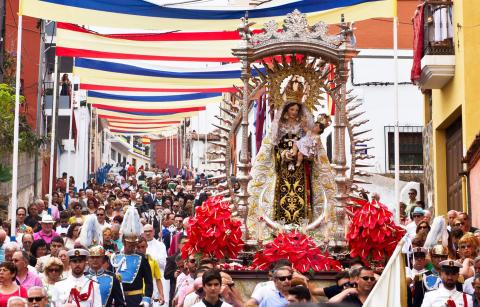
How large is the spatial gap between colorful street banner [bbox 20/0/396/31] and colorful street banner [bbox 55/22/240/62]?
8.47ft

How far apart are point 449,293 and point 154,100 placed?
2357 cm

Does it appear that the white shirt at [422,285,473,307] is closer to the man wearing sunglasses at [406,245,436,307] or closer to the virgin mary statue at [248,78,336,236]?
the man wearing sunglasses at [406,245,436,307]

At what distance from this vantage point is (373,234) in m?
14.1

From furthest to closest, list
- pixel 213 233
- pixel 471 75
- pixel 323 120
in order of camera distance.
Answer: pixel 471 75 → pixel 323 120 → pixel 213 233

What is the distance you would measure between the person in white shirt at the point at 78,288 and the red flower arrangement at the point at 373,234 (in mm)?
3603

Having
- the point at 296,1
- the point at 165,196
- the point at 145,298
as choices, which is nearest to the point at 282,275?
the point at 145,298

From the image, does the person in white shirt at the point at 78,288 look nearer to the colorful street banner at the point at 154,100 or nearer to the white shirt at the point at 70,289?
the white shirt at the point at 70,289

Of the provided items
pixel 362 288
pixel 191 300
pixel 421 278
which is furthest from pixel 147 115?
pixel 362 288

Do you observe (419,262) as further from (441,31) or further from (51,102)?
(51,102)

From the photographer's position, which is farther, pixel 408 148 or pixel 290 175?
pixel 408 148

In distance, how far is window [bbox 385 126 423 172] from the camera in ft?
98.8

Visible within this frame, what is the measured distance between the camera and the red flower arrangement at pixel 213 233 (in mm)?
14469

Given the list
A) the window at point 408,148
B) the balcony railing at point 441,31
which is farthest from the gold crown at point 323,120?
the window at point 408,148

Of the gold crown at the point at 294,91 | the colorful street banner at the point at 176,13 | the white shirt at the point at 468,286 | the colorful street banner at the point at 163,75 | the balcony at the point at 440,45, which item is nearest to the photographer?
the white shirt at the point at 468,286
